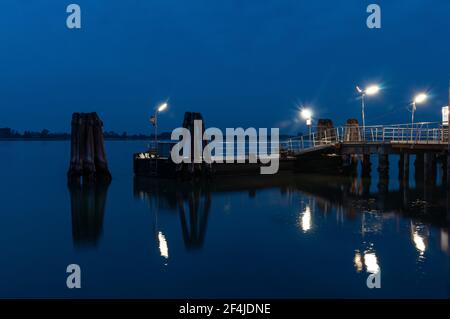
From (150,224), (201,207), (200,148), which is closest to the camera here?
(150,224)

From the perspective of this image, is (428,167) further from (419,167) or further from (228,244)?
(228,244)

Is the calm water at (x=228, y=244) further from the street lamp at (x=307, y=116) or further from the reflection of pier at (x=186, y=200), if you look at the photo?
the street lamp at (x=307, y=116)

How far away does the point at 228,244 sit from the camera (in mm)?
14711

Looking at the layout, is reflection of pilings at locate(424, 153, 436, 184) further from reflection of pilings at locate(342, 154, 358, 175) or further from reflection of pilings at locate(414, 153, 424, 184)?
reflection of pilings at locate(342, 154, 358, 175)

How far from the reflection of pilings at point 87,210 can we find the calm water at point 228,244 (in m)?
0.08

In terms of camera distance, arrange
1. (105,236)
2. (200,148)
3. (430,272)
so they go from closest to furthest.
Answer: (430,272) < (105,236) < (200,148)

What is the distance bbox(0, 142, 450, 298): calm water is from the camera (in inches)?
418

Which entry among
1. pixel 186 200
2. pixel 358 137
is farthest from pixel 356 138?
pixel 186 200

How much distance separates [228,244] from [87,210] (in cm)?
1026

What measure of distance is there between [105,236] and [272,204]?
9.53m

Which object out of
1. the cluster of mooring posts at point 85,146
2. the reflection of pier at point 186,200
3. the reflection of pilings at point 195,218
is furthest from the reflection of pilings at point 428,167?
the cluster of mooring posts at point 85,146
